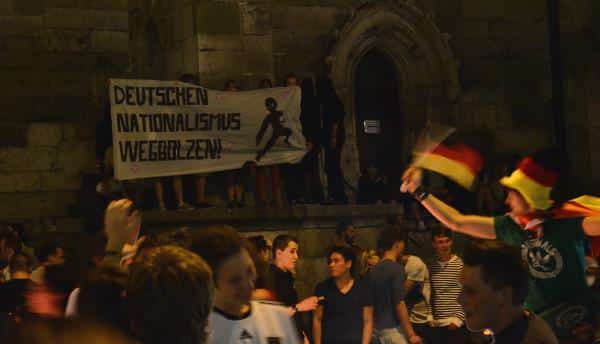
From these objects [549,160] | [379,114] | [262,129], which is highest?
[379,114]

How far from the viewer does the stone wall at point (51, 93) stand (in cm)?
1534

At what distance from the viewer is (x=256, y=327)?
193 inches

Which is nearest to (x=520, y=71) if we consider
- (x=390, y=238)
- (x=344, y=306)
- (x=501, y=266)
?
(x=390, y=238)

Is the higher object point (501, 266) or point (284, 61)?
point (284, 61)

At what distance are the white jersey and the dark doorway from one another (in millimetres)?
12690

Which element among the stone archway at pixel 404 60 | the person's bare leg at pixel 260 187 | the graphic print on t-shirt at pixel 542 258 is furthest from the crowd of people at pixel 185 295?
the stone archway at pixel 404 60

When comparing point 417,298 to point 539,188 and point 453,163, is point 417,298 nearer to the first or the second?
point 539,188

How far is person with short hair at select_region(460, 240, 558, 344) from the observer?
4.94 meters

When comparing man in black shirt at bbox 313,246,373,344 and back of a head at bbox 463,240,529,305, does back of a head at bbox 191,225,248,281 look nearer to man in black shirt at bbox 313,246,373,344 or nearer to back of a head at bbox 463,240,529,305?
back of a head at bbox 463,240,529,305

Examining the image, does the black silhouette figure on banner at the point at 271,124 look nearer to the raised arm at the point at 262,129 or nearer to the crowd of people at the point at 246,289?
the raised arm at the point at 262,129

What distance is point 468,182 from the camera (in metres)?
6.79

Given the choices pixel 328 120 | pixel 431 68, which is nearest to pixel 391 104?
pixel 431 68

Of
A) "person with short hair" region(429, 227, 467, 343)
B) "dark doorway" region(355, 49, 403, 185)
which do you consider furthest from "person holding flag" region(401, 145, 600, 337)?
"dark doorway" region(355, 49, 403, 185)

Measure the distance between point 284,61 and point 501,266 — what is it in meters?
11.7
